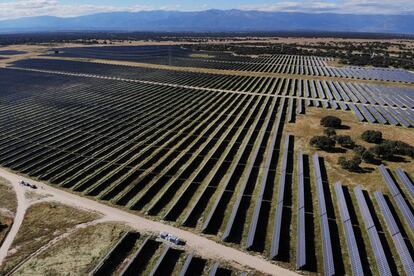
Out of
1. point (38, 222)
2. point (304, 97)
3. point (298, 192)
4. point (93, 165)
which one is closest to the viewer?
point (38, 222)

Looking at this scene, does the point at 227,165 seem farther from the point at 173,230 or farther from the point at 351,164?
the point at 351,164

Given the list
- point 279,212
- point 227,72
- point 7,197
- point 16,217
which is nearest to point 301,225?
point 279,212

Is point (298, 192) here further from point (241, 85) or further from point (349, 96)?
point (241, 85)

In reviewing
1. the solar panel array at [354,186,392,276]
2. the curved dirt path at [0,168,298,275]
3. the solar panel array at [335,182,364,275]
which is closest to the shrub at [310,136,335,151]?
the solar panel array at [335,182,364,275]

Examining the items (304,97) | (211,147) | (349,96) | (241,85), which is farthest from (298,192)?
(241,85)

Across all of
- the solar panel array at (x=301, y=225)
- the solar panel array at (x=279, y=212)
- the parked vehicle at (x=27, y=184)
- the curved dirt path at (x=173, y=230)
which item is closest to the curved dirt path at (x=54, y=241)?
the curved dirt path at (x=173, y=230)

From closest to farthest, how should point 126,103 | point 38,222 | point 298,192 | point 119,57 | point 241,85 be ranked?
1. point 38,222
2. point 298,192
3. point 126,103
4. point 241,85
5. point 119,57
